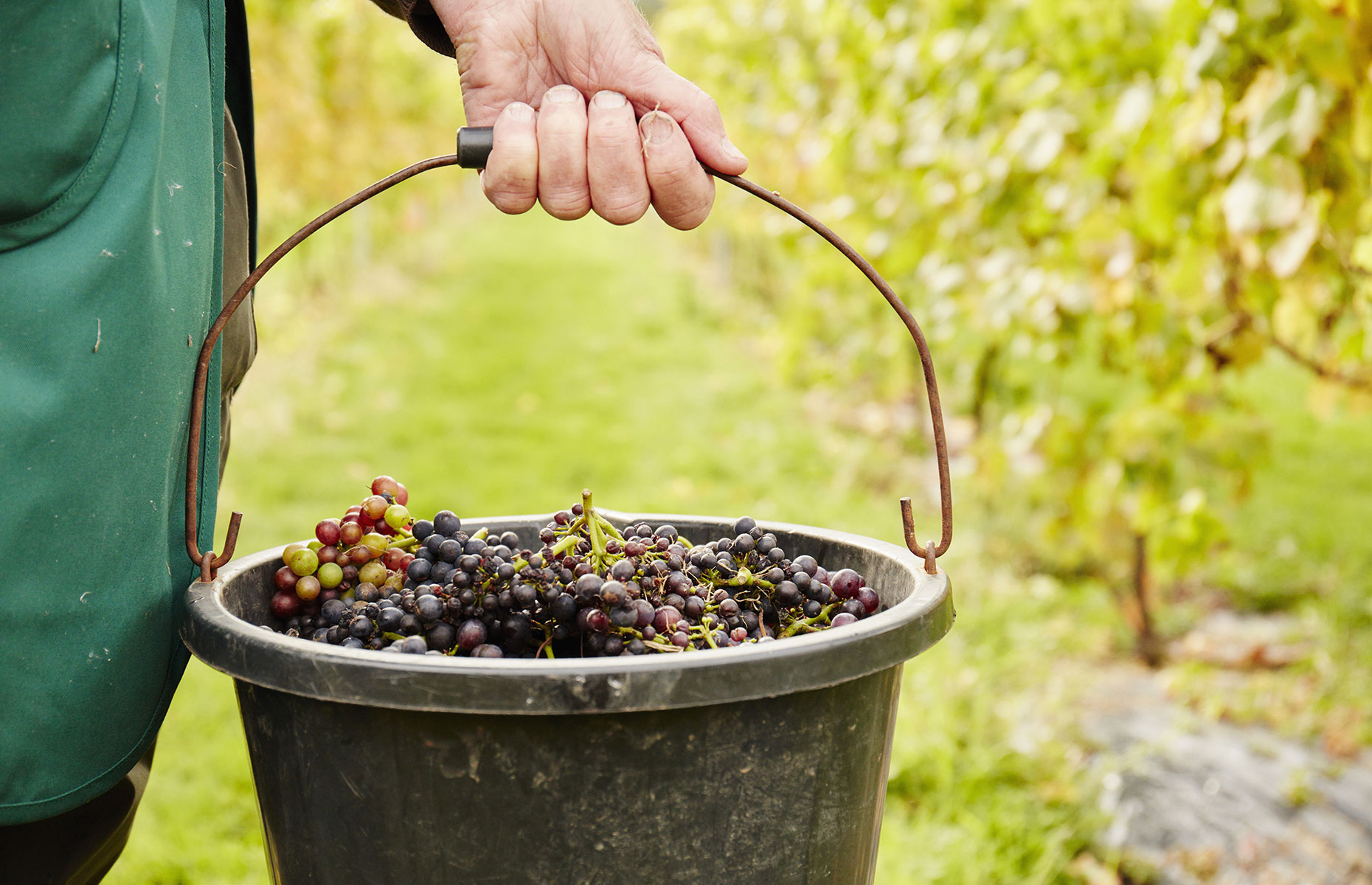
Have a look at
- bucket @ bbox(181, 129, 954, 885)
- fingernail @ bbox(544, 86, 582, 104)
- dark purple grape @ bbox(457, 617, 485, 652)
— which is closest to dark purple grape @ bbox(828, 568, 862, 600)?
bucket @ bbox(181, 129, 954, 885)

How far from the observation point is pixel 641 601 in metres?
1.00

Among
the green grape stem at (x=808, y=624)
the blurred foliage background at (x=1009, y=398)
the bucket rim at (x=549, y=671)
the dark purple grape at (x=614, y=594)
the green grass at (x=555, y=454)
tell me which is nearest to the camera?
the bucket rim at (x=549, y=671)

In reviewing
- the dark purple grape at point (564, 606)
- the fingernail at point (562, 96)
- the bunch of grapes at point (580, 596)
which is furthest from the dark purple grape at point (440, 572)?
the fingernail at point (562, 96)

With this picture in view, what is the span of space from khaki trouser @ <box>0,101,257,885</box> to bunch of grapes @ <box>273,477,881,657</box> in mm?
254

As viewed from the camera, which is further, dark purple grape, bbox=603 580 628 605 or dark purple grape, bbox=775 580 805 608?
dark purple grape, bbox=775 580 805 608

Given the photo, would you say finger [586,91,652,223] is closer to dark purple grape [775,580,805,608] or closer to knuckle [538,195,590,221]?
knuckle [538,195,590,221]

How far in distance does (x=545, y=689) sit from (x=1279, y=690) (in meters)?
2.87

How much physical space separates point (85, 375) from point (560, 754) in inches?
20.3

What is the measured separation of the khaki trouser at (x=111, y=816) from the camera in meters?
1.05

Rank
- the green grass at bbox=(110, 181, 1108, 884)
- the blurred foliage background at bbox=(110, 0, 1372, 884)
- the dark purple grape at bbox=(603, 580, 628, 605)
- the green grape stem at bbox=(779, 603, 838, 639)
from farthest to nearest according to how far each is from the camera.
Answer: the green grass at bbox=(110, 181, 1108, 884) < the blurred foliage background at bbox=(110, 0, 1372, 884) < the green grape stem at bbox=(779, 603, 838, 639) < the dark purple grape at bbox=(603, 580, 628, 605)

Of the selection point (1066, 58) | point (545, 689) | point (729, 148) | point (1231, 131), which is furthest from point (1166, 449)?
point (545, 689)

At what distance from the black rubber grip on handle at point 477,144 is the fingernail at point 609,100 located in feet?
0.38

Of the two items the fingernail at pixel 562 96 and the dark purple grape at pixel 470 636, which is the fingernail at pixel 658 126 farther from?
the dark purple grape at pixel 470 636

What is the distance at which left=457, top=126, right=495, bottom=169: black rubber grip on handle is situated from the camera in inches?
44.1
